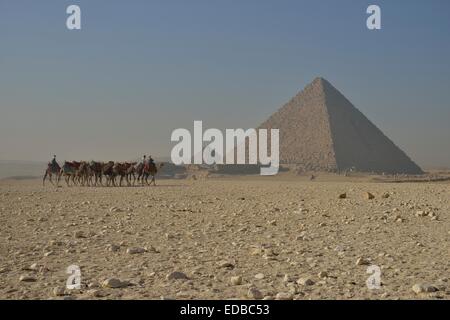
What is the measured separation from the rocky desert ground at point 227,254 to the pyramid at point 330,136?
89.3m

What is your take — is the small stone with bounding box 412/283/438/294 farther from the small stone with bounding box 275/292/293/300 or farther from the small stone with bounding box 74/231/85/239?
the small stone with bounding box 74/231/85/239

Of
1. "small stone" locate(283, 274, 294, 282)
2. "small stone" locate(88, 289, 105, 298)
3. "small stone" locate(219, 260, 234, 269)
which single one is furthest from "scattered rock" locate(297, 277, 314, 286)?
"small stone" locate(88, 289, 105, 298)

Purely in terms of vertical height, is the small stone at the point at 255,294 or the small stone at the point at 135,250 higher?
the small stone at the point at 135,250

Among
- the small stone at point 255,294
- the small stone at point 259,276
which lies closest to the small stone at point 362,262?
the small stone at point 259,276

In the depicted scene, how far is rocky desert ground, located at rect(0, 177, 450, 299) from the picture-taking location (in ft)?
16.6

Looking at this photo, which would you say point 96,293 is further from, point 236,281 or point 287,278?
point 287,278

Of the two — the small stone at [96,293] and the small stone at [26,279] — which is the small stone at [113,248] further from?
the small stone at [96,293]

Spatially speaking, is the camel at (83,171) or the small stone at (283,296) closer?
the small stone at (283,296)

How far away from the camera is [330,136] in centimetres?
10969

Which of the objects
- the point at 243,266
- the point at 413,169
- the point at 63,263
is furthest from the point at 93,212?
the point at 413,169

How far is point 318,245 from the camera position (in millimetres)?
7508

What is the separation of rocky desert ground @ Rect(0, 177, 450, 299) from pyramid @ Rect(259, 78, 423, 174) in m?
89.3

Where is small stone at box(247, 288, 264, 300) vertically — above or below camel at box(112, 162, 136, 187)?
below

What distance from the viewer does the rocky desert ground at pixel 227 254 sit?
5.06 meters
